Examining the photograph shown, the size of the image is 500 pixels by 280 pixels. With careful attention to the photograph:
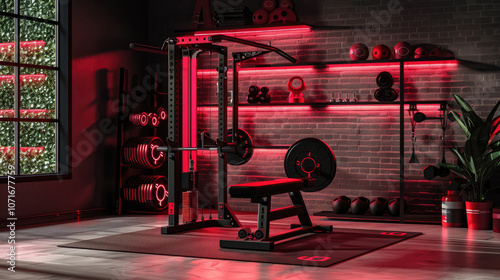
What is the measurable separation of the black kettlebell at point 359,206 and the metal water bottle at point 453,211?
3.26 feet

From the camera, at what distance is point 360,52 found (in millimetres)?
8289

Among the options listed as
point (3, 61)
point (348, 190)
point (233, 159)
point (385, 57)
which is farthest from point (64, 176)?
point (385, 57)

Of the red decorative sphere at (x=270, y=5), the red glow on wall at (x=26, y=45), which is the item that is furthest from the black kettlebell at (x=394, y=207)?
the red glow on wall at (x=26, y=45)

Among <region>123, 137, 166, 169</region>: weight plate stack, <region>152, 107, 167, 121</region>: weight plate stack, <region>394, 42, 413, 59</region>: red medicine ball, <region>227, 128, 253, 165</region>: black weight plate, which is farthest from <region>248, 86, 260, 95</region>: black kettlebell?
<region>394, 42, 413, 59</region>: red medicine ball

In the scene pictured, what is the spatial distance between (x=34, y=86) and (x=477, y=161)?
5.26 m

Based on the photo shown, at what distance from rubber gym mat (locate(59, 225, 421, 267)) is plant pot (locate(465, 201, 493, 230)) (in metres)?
0.88

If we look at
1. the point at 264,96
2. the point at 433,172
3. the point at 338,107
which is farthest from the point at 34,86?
the point at 433,172

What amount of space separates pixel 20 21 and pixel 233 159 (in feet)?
10.3

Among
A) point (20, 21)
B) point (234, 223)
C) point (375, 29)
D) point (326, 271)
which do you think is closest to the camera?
point (326, 271)

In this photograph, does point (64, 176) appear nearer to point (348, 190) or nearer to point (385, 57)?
point (348, 190)

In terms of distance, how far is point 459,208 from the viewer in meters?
7.46

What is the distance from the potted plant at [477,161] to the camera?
23.6 ft

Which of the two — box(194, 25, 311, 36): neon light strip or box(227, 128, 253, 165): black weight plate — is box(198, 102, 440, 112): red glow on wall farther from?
box(194, 25, 311, 36): neon light strip

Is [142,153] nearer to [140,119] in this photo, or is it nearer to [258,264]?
[140,119]
